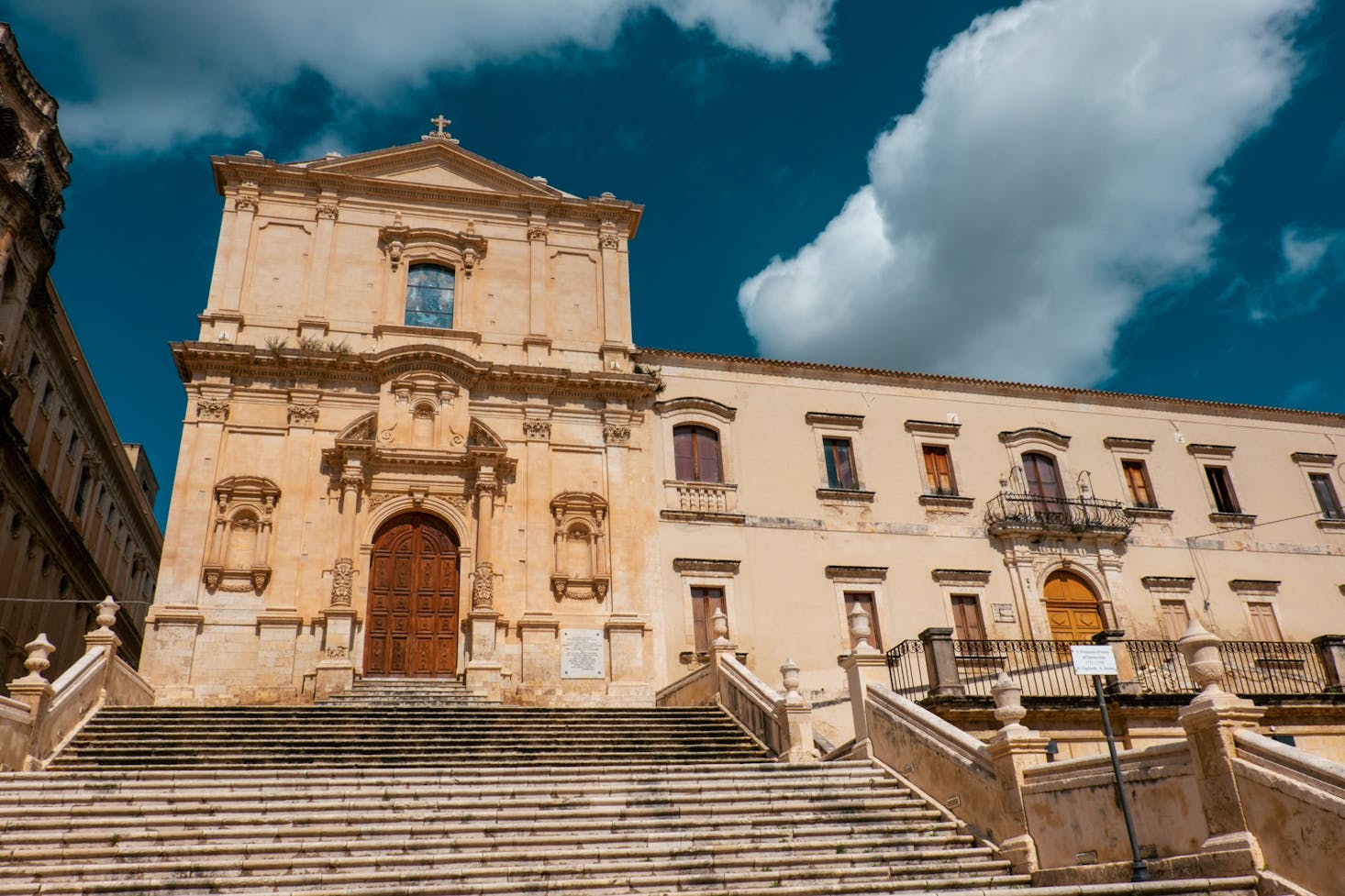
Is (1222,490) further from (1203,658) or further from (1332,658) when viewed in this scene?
(1203,658)

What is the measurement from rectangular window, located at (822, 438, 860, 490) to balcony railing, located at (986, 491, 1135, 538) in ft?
11.6

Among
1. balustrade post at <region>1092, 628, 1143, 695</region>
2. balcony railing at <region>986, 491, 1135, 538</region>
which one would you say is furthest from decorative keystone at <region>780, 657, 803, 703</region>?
balcony railing at <region>986, 491, 1135, 538</region>

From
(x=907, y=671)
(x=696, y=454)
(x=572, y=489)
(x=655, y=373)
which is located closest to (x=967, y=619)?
(x=907, y=671)

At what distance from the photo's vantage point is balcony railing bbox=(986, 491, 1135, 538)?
24.1m

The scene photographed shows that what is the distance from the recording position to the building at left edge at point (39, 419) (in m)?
23.1

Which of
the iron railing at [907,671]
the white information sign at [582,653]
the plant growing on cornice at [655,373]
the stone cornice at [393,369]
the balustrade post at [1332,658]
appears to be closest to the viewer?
A: the white information sign at [582,653]

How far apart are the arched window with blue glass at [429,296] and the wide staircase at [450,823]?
11051 mm

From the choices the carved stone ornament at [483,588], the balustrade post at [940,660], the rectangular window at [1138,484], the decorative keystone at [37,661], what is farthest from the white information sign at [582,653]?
the rectangular window at [1138,484]

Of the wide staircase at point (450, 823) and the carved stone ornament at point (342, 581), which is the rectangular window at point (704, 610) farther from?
the carved stone ornament at point (342, 581)

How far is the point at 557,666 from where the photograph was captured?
1989 cm

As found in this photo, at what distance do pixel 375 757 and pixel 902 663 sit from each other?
11428 mm

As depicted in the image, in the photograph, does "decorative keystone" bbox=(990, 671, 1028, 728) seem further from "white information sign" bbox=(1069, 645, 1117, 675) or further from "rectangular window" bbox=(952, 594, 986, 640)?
"rectangular window" bbox=(952, 594, 986, 640)

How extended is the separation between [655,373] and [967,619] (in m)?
9.19

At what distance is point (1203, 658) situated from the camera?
9.47m
